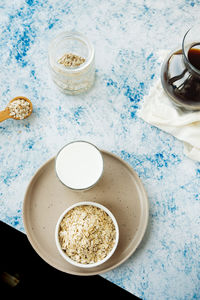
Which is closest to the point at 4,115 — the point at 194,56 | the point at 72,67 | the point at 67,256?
the point at 72,67

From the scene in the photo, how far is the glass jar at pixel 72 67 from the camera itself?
2.95 ft

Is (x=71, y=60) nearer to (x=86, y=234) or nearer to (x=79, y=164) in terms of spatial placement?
(x=79, y=164)

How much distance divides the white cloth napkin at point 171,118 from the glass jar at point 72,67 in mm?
210

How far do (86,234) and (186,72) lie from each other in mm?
536

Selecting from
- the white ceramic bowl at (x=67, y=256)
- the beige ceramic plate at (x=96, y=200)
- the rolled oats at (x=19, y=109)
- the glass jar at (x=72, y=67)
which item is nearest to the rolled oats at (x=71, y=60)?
the glass jar at (x=72, y=67)

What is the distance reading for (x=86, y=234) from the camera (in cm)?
87

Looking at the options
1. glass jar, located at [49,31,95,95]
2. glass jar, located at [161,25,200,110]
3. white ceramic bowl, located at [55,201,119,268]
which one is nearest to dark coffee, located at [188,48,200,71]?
glass jar, located at [161,25,200,110]

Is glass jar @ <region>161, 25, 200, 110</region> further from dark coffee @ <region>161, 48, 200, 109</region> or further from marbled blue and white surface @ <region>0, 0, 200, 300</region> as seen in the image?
marbled blue and white surface @ <region>0, 0, 200, 300</region>

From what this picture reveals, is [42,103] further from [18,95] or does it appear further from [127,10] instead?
[127,10]

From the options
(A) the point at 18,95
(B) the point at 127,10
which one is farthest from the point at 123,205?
(B) the point at 127,10

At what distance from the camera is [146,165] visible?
970mm

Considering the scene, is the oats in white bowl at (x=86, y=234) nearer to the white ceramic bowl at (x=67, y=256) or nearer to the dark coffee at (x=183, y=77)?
the white ceramic bowl at (x=67, y=256)

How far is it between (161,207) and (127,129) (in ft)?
0.91

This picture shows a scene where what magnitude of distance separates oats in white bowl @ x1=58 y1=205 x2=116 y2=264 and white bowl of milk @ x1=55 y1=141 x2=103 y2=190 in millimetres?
82
